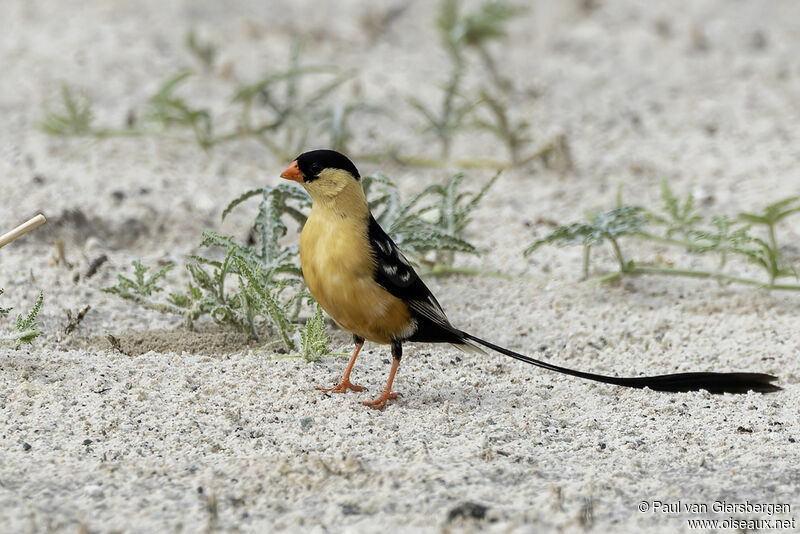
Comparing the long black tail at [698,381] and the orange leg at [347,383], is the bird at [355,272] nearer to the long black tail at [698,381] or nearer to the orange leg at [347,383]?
the orange leg at [347,383]

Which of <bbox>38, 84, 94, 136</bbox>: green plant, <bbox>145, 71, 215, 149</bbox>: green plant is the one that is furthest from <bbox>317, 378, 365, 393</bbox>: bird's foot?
<bbox>38, 84, 94, 136</bbox>: green plant

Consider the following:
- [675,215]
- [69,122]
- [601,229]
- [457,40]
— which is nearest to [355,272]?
[601,229]

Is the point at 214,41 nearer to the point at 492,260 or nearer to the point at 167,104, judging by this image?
the point at 167,104

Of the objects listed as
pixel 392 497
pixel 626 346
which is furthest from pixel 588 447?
pixel 626 346

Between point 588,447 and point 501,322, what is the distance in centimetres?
124

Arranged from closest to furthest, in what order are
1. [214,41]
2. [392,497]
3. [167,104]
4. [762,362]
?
1. [392,497]
2. [762,362]
3. [167,104]
4. [214,41]

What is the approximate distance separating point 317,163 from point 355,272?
435 millimetres

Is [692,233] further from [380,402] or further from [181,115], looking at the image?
[181,115]

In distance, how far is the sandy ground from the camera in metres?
2.85

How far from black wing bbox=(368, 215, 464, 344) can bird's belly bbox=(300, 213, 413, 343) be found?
0.03m

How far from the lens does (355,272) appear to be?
10.9 feet

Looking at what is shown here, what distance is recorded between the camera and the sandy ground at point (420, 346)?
285 cm

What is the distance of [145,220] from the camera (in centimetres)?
518

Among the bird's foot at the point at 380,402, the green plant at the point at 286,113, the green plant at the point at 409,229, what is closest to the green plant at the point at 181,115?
the green plant at the point at 286,113
